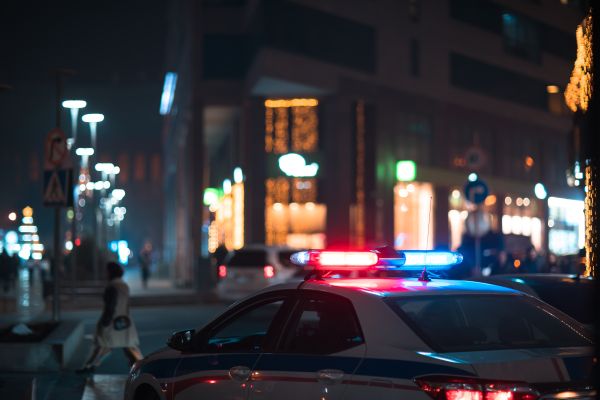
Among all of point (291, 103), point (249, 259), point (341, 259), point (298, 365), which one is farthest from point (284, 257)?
point (298, 365)

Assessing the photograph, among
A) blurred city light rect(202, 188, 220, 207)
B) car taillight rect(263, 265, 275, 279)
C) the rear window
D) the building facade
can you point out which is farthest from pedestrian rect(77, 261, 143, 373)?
blurred city light rect(202, 188, 220, 207)

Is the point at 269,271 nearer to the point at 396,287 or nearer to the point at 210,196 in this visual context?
the point at 396,287

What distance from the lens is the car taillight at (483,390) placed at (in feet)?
18.7

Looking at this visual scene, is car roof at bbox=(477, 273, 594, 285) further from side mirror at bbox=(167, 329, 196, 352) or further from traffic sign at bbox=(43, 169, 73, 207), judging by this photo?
traffic sign at bbox=(43, 169, 73, 207)

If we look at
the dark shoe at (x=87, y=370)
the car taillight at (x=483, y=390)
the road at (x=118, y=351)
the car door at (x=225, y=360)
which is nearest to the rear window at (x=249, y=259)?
the road at (x=118, y=351)

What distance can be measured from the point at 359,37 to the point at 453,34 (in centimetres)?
814

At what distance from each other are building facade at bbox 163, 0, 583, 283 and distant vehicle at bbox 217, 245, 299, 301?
12.6 meters

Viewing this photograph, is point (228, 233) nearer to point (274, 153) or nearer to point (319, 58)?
point (274, 153)

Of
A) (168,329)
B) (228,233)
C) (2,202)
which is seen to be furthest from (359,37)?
(2,202)

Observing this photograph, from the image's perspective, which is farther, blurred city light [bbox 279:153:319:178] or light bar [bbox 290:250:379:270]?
blurred city light [bbox 279:153:319:178]

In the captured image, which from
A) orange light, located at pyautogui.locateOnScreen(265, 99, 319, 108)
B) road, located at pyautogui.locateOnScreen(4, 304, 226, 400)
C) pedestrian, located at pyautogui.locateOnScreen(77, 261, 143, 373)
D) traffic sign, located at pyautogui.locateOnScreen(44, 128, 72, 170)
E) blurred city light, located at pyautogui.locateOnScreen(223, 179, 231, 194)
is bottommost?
road, located at pyautogui.locateOnScreen(4, 304, 226, 400)

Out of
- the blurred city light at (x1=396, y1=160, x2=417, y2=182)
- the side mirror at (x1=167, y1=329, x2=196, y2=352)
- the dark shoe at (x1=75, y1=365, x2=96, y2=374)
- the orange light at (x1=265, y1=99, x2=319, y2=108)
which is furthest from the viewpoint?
the blurred city light at (x1=396, y1=160, x2=417, y2=182)

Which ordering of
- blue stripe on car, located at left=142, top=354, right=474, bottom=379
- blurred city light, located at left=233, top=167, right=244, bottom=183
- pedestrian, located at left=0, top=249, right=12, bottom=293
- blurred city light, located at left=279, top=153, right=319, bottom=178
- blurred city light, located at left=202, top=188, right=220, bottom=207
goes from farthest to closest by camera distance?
1. blurred city light, located at left=202, top=188, right=220, bottom=207
2. blurred city light, located at left=233, top=167, right=244, bottom=183
3. blurred city light, located at left=279, top=153, right=319, bottom=178
4. pedestrian, located at left=0, top=249, right=12, bottom=293
5. blue stripe on car, located at left=142, top=354, right=474, bottom=379

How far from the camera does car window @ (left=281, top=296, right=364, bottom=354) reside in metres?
6.64
